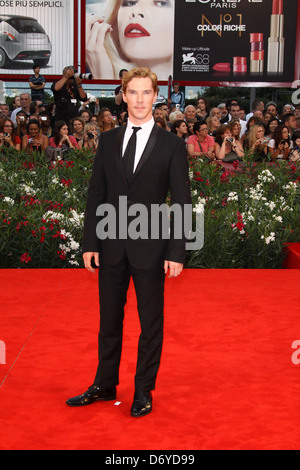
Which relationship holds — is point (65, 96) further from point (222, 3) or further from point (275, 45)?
point (275, 45)

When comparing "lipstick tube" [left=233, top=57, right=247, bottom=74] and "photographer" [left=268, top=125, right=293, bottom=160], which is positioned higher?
"lipstick tube" [left=233, top=57, right=247, bottom=74]

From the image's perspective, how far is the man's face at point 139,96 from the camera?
9.75 ft

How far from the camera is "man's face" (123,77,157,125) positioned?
297 centimetres

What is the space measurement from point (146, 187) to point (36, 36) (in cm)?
1405

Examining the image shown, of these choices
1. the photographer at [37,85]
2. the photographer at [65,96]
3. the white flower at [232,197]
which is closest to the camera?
the white flower at [232,197]

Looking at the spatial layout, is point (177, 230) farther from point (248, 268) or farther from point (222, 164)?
point (222, 164)

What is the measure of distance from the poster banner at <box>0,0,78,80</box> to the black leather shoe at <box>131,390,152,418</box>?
1373 cm

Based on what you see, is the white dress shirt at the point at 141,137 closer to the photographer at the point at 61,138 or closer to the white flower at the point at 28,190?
the white flower at the point at 28,190

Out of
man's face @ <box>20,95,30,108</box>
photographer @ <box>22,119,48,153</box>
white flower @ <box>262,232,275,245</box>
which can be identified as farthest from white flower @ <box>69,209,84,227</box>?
man's face @ <box>20,95,30,108</box>

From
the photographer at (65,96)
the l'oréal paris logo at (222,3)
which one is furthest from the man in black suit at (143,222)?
the l'oréal paris logo at (222,3)

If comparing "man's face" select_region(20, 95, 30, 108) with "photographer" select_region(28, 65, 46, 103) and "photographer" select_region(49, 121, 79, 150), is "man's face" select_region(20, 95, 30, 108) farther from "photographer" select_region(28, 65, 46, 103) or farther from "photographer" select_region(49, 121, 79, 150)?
"photographer" select_region(49, 121, 79, 150)

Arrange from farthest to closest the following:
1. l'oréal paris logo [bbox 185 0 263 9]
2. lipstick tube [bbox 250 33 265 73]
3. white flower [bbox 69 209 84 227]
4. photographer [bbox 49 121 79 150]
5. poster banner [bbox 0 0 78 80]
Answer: poster banner [bbox 0 0 78 80] → l'oréal paris logo [bbox 185 0 263 9] → lipstick tube [bbox 250 33 265 73] → photographer [bbox 49 121 79 150] → white flower [bbox 69 209 84 227]

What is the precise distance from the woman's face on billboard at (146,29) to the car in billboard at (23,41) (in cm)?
182

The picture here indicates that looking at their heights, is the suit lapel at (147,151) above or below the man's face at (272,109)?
below
